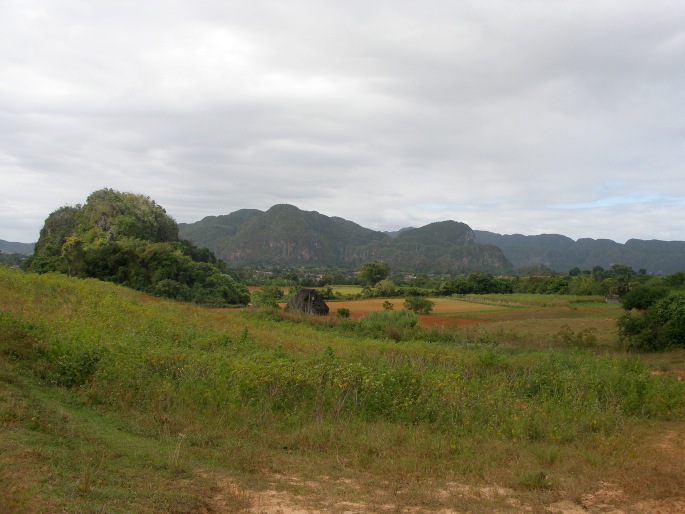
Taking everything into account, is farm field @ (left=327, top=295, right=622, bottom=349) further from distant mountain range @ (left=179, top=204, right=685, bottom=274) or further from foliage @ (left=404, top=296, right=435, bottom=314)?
distant mountain range @ (left=179, top=204, right=685, bottom=274)

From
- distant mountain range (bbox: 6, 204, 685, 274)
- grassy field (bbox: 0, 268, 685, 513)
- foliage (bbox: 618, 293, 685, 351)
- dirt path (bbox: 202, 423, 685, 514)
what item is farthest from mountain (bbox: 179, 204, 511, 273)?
dirt path (bbox: 202, 423, 685, 514)

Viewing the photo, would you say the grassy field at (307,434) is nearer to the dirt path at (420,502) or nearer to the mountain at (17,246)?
the dirt path at (420,502)

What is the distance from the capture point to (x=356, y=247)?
166500mm

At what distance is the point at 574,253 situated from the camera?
635 ft

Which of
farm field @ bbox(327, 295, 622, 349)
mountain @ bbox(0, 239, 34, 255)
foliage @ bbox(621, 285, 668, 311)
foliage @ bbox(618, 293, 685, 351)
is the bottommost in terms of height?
farm field @ bbox(327, 295, 622, 349)

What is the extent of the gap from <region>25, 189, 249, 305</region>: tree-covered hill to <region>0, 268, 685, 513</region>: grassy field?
26.0 meters

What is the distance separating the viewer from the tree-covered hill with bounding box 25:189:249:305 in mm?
35438

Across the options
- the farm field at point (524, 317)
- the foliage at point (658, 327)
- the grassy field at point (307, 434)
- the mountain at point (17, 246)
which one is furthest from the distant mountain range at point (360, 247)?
the grassy field at point (307, 434)

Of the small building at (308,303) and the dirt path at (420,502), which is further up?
the dirt path at (420,502)

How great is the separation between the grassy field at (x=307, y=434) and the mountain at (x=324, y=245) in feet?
431

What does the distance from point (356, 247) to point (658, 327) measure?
477ft

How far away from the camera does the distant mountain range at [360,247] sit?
148m

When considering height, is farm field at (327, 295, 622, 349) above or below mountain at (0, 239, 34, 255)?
below

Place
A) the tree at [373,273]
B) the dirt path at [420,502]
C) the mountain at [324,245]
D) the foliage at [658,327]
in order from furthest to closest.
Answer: the mountain at [324,245]
the tree at [373,273]
the foliage at [658,327]
the dirt path at [420,502]
